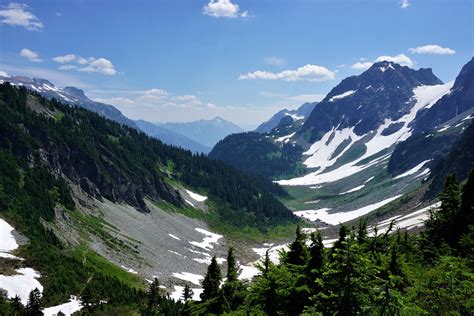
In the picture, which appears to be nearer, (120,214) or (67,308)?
(67,308)

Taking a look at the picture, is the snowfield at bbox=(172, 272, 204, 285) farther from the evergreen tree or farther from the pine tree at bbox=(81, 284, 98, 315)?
the pine tree at bbox=(81, 284, 98, 315)

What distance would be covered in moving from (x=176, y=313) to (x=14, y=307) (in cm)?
2159

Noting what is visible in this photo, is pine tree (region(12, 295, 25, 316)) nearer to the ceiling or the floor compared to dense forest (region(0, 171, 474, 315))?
nearer to the floor

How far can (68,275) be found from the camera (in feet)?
219

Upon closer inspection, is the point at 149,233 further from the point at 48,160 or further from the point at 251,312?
the point at 251,312

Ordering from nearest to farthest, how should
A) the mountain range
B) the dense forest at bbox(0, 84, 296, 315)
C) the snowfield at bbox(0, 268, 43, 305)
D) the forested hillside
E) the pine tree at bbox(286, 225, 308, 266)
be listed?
the forested hillside → the pine tree at bbox(286, 225, 308, 266) → the snowfield at bbox(0, 268, 43, 305) → the mountain range → the dense forest at bbox(0, 84, 296, 315)

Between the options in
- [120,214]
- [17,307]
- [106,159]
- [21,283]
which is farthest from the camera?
[106,159]

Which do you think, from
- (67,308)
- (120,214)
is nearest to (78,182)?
(120,214)

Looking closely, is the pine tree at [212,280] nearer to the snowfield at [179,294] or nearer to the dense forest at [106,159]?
the snowfield at [179,294]

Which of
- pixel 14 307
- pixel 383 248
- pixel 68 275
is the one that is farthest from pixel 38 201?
pixel 383 248

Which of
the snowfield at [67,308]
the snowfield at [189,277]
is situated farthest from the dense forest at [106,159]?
the snowfield at [189,277]

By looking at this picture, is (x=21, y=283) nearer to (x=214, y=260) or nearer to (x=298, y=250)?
(x=214, y=260)

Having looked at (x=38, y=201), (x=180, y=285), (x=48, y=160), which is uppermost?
(x=48, y=160)

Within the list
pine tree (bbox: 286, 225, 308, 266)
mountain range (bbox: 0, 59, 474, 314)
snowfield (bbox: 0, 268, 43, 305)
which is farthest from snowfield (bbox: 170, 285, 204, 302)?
pine tree (bbox: 286, 225, 308, 266)
